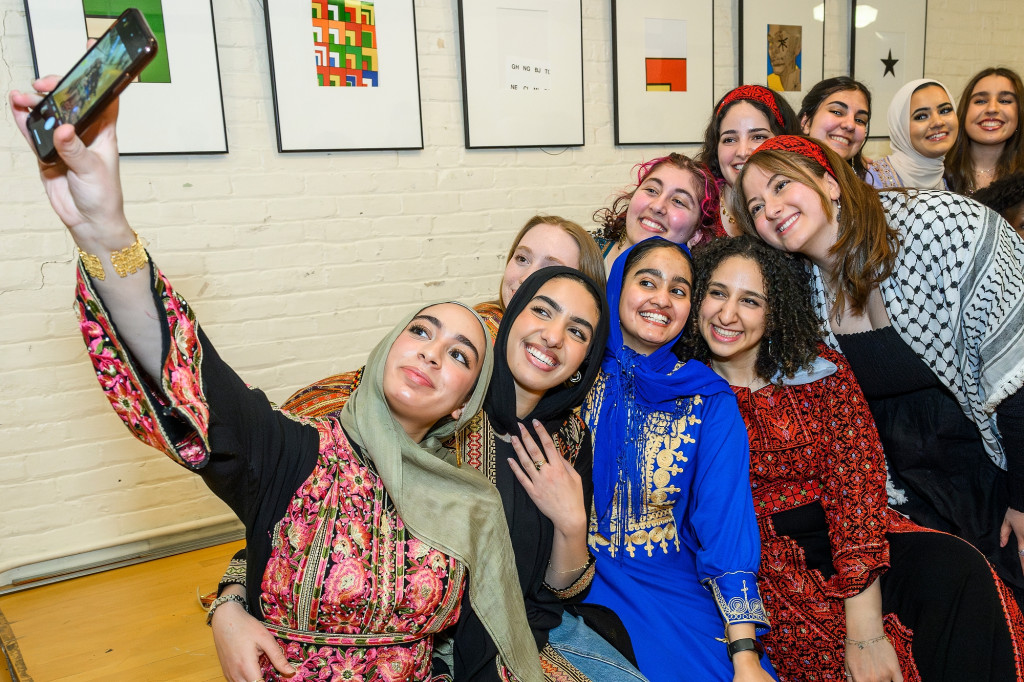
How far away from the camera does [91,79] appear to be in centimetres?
93

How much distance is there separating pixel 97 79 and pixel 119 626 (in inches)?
90.0

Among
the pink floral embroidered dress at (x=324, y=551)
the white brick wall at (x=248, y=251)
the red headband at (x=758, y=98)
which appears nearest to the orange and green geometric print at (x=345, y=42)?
the white brick wall at (x=248, y=251)

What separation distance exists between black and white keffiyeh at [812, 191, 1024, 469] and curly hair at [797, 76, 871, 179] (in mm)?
1104

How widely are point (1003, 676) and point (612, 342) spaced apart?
1.25 metres

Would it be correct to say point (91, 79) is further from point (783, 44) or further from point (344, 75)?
point (783, 44)

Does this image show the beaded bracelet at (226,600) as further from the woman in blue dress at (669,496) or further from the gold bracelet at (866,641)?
the gold bracelet at (866,641)

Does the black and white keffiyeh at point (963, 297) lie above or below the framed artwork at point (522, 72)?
below

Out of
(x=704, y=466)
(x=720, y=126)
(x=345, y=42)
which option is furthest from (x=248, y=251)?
(x=704, y=466)

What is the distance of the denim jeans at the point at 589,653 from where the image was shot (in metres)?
1.75

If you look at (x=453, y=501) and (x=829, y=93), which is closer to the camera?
(x=453, y=501)

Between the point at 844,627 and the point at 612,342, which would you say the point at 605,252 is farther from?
the point at 844,627

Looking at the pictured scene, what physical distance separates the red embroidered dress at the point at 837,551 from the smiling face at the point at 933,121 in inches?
74.2

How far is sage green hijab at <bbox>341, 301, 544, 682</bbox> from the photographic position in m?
1.52

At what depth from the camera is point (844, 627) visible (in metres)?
1.95
